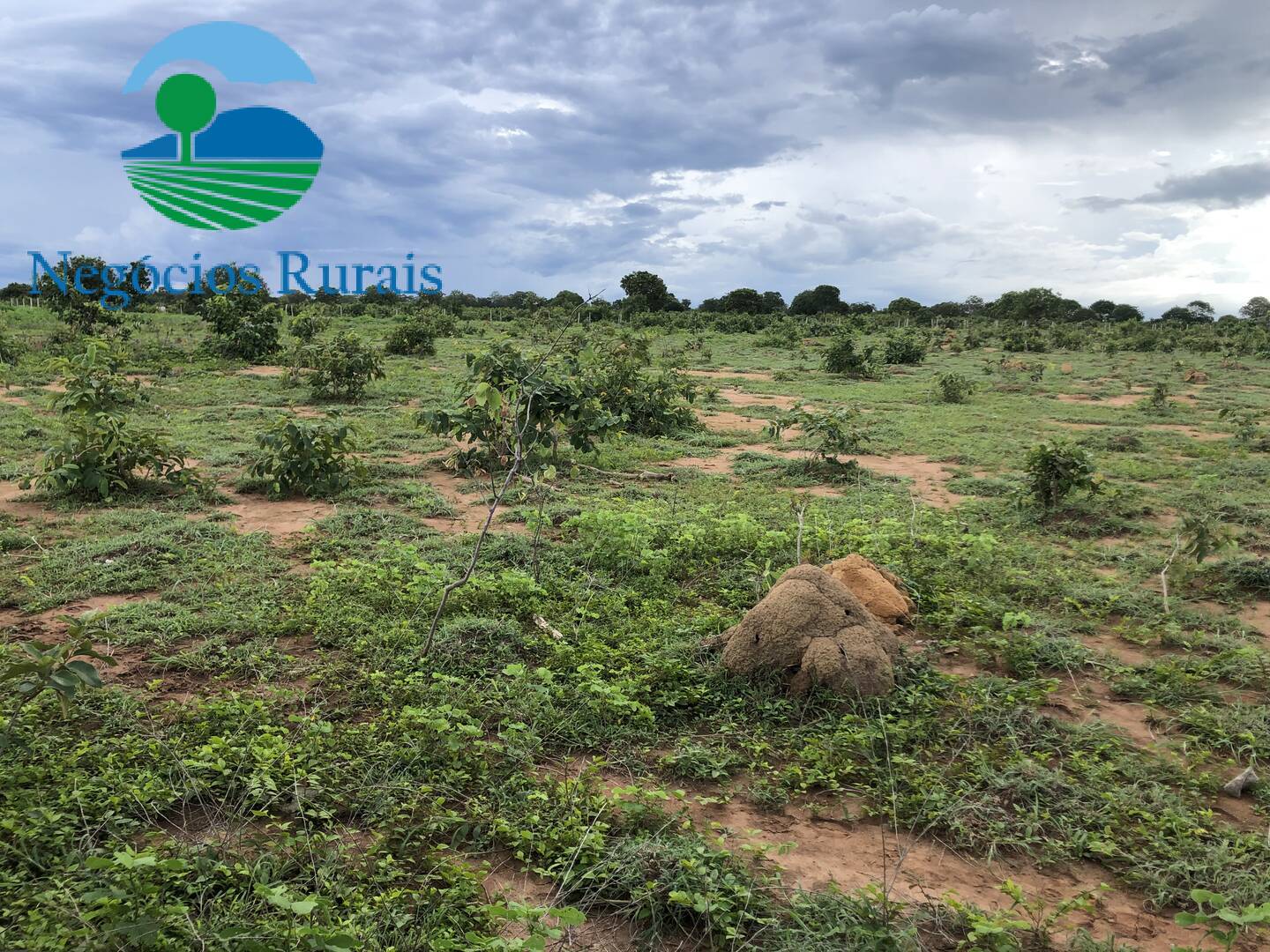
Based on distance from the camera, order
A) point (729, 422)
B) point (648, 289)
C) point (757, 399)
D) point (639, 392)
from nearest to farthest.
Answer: point (639, 392)
point (729, 422)
point (757, 399)
point (648, 289)

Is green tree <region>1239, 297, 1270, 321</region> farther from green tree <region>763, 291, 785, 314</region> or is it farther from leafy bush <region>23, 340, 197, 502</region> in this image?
leafy bush <region>23, 340, 197, 502</region>

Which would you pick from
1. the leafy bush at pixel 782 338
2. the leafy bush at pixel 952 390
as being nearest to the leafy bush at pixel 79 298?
the leafy bush at pixel 952 390

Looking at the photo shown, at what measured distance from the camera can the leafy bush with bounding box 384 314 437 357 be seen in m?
19.0

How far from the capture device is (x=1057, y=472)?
7.22 m

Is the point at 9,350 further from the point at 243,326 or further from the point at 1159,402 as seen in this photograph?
the point at 1159,402

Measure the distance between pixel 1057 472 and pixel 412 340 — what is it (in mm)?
15230

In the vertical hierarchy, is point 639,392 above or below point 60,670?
above

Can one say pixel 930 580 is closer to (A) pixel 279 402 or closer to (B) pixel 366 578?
(B) pixel 366 578

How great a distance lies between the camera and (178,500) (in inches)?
272

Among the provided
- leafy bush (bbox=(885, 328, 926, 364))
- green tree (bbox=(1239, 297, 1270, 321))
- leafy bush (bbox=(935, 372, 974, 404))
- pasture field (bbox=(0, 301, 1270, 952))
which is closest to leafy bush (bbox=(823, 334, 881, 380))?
leafy bush (bbox=(885, 328, 926, 364))

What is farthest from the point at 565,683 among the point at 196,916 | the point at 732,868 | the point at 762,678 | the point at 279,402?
the point at 279,402

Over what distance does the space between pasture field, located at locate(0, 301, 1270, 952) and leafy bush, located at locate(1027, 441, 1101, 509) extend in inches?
5.1

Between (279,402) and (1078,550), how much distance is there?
10.7 m

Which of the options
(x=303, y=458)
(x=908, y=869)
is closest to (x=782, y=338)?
(x=303, y=458)
